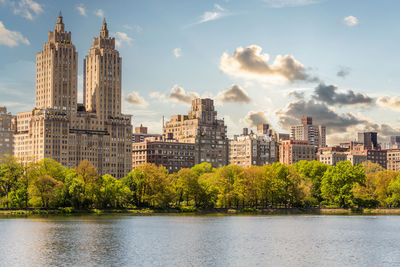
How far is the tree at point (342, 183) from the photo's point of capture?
19512 cm

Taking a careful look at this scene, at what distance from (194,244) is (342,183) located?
11025 centimetres

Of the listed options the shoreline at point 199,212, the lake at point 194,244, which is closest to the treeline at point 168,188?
the shoreline at point 199,212

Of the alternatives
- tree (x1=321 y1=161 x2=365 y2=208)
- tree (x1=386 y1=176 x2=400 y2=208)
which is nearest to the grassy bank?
tree (x1=386 y1=176 x2=400 y2=208)

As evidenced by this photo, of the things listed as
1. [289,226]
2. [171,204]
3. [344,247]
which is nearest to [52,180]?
[171,204]

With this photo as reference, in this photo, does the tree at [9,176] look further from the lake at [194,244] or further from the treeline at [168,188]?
the lake at [194,244]

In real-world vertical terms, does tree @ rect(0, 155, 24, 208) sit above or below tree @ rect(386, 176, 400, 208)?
above

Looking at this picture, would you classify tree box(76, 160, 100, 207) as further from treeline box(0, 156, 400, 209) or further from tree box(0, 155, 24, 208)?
tree box(0, 155, 24, 208)

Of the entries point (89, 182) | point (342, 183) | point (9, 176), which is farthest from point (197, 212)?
point (9, 176)

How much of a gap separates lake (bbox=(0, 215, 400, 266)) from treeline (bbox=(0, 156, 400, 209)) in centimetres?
3366

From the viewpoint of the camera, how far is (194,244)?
95.6 metres

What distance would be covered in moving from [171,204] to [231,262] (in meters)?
120

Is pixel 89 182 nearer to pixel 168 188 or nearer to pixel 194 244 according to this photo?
pixel 168 188

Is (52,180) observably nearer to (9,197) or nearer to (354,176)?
(9,197)

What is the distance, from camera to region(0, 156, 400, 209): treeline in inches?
6555
